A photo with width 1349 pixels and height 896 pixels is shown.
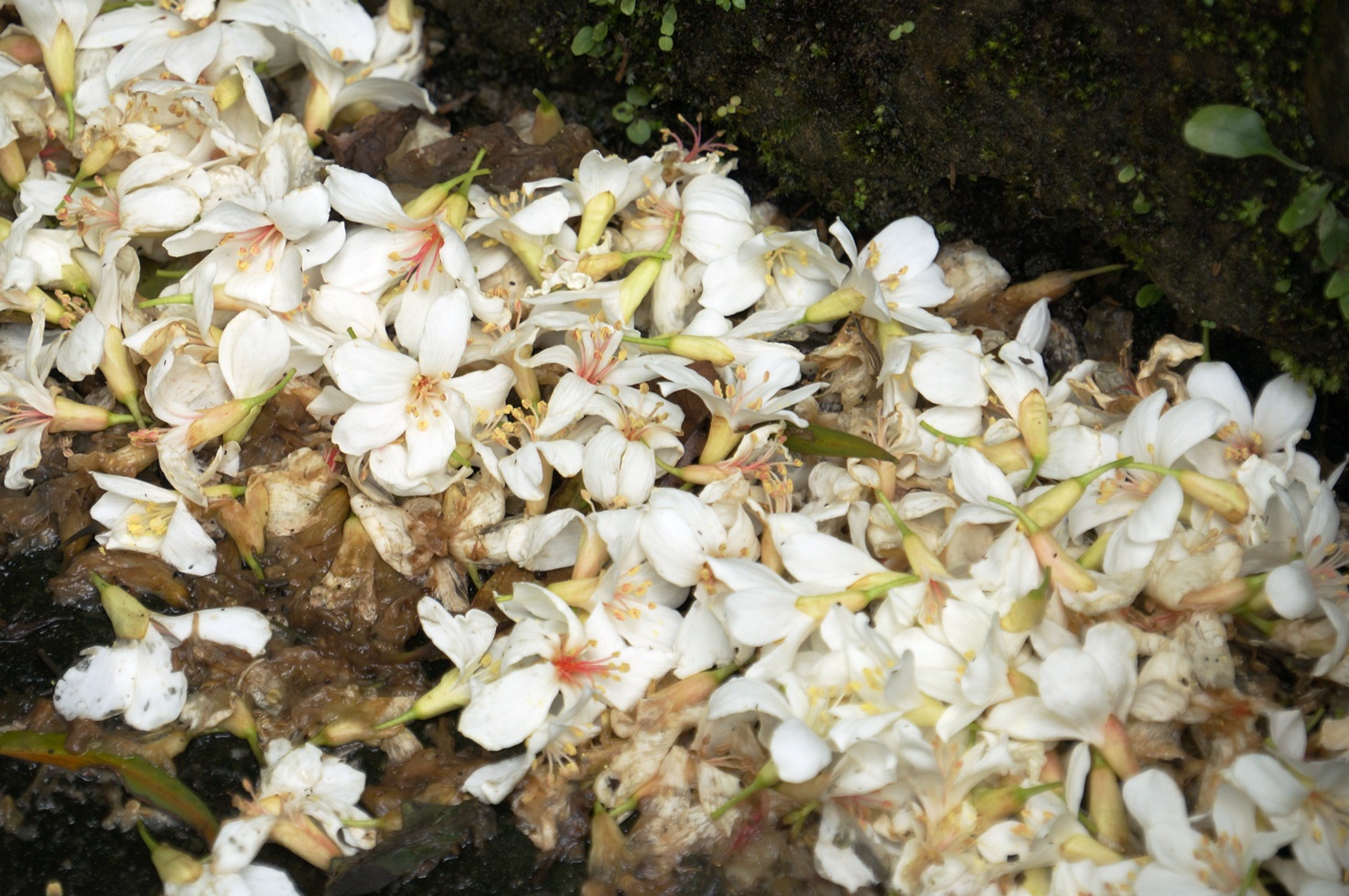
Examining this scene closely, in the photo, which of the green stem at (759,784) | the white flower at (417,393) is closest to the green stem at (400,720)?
the white flower at (417,393)

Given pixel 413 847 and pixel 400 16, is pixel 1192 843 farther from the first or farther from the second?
pixel 400 16

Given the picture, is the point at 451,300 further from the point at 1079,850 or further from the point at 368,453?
the point at 1079,850

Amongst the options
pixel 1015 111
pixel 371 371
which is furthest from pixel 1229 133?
pixel 371 371

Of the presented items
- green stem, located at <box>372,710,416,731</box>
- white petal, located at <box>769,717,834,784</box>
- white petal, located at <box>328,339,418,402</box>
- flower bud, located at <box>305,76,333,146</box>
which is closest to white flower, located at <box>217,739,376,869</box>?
green stem, located at <box>372,710,416,731</box>

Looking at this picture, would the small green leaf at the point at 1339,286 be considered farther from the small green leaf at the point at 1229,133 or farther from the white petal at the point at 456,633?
the white petal at the point at 456,633

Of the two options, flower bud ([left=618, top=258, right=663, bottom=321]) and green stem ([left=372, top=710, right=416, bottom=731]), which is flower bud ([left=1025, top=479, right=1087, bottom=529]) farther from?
green stem ([left=372, top=710, right=416, bottom=731])
